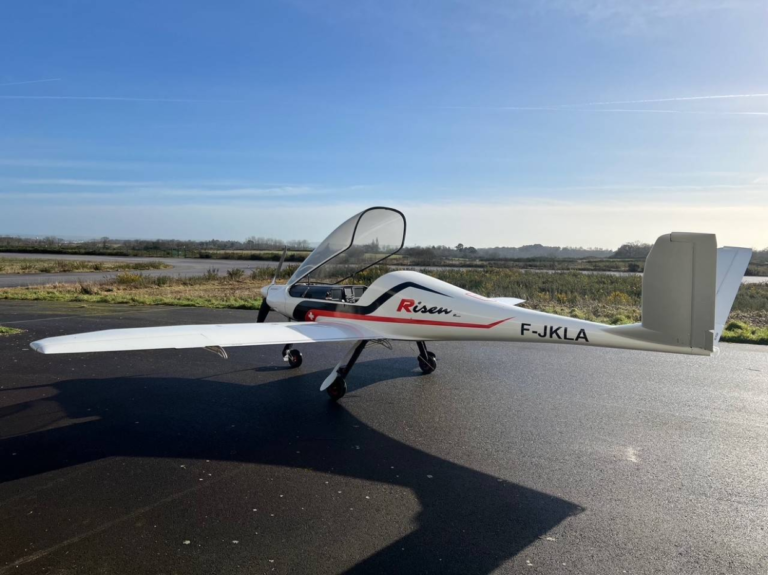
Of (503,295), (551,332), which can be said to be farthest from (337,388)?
(503,295)

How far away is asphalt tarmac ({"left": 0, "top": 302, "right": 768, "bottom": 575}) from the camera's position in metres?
3.16

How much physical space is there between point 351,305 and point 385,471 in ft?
9.40

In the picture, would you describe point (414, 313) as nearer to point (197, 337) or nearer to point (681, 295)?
point (197, 337)

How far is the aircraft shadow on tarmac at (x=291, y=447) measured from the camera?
10.8 feet

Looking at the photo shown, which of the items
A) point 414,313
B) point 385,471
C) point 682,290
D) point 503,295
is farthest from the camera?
point 503,295

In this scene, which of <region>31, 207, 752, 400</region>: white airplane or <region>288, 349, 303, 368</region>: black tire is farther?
<region>288, 349, 303, 368</region>: black tire

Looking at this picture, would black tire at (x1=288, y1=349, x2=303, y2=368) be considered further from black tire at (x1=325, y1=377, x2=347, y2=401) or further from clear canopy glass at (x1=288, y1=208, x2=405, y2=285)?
black tire at (x1=325, y1=377, x2=347, y2=401)

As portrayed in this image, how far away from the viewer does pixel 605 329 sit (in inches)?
191

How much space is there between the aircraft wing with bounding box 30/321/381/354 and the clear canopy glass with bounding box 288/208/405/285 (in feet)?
3.75

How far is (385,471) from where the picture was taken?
4.36 metres

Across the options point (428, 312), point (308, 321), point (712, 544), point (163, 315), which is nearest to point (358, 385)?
point (308, 321)

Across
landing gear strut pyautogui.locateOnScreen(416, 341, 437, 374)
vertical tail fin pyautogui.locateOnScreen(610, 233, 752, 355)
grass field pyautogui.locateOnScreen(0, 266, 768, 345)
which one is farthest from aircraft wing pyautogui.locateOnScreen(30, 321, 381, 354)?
vertical tail fin pyautogui.locateOnScreen(610, 233, 752, 355)

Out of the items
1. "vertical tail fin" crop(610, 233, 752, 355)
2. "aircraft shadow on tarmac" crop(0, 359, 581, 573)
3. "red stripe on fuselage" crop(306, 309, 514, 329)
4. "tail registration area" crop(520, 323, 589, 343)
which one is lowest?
"aircraft shadow on tarmac" crop(0, 359, 581, 573)

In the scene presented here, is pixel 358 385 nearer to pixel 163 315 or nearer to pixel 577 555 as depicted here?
pixel 577 555
